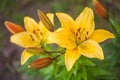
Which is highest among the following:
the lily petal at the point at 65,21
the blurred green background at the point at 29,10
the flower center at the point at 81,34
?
the lily petal at the point at 65,21

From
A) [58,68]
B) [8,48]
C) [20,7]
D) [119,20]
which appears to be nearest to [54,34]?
[58,68]

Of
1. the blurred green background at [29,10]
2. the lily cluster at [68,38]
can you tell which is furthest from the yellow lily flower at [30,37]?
the blurred green background at [29,10]

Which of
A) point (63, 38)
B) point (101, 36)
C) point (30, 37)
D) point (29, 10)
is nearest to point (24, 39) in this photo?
point (30, 37)

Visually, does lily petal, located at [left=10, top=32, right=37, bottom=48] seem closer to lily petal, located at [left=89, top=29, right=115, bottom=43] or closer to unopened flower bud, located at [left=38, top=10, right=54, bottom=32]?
unopened flower bud, located at [left=38, top=10, right=54, bottom=32]

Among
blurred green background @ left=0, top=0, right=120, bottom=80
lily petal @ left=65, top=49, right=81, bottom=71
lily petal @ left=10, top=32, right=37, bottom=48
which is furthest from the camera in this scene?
blurred green background @ left=0, top=0, right=120, bottom=80

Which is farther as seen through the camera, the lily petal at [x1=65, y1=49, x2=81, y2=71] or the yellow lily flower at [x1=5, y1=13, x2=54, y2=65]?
the yellow lily flower at [x1=5, y1=13, x2=54, y2=65]

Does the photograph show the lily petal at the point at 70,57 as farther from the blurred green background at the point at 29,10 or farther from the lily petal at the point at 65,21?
the blurred green background at the point at 29,10

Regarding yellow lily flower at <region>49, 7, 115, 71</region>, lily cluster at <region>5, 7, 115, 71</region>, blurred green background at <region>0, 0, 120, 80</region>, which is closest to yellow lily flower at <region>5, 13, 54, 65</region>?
lily cluster at <region>5, 7, 115, 71</region>
